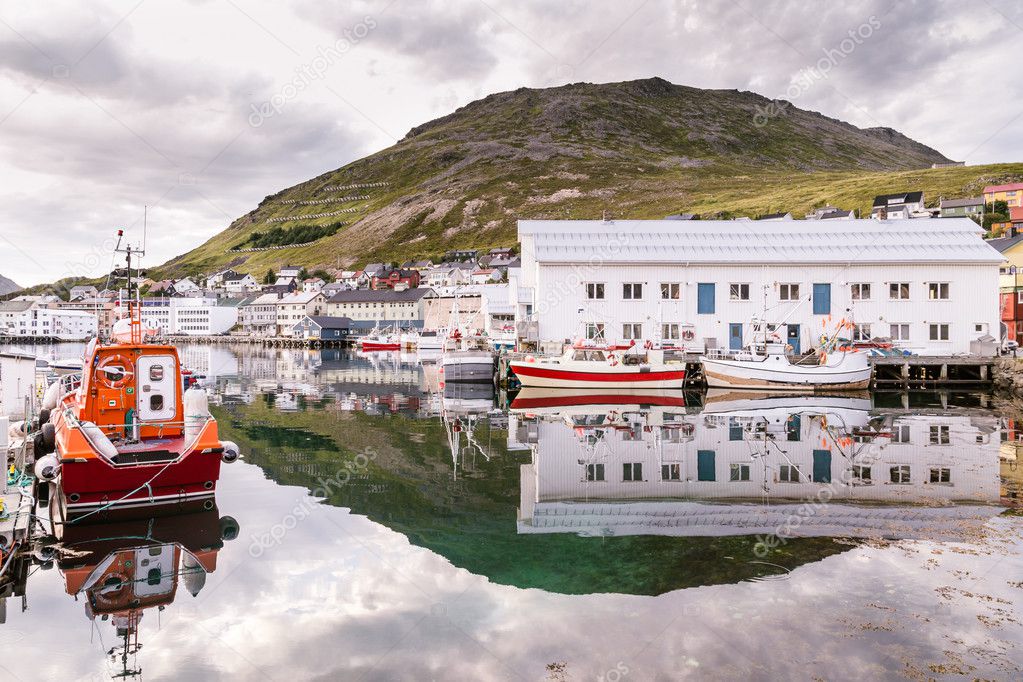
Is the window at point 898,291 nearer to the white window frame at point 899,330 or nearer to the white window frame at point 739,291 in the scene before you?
the white window frame at point 899,330

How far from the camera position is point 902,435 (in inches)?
1005

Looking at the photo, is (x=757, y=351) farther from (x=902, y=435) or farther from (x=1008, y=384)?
(x=902, y=435)

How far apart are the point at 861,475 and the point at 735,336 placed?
93.5 feet

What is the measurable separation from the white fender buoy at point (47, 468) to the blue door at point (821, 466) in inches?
658

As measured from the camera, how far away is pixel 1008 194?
115375mm

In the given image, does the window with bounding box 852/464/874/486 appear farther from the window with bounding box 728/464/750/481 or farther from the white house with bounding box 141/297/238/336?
the white house with bounding box 141/297/238/336

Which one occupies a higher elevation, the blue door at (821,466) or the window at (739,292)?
the window at (739,292)

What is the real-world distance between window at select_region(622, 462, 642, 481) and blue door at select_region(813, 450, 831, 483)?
430cm

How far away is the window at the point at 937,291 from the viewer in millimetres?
46250

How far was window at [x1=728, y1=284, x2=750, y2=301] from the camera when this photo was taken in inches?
1834

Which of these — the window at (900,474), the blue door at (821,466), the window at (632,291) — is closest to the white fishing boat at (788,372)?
the window at (632,291)

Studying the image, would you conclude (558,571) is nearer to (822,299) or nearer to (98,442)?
(98,442)

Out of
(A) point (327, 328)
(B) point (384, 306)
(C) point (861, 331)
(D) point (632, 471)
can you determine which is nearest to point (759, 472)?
(D) point (632, 471)

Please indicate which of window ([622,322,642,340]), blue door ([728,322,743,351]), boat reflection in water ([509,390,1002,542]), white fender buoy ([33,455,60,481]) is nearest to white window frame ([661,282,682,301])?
window ([622,322,642,340])
